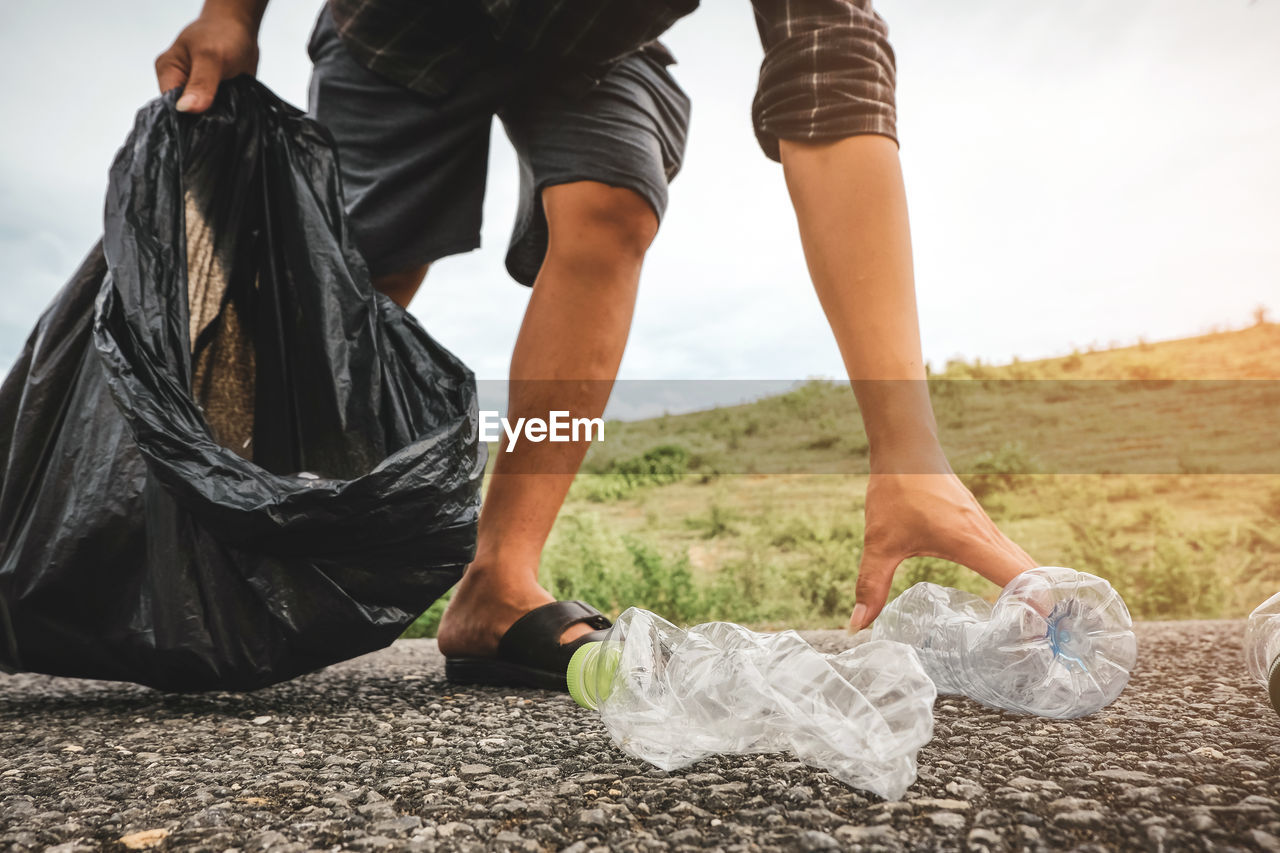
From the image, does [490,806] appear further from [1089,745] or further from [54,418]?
[54,418]

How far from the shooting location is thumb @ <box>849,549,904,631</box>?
1.10 m

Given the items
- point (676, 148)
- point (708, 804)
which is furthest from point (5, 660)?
point (676, 148)

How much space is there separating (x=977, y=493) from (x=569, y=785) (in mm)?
3163

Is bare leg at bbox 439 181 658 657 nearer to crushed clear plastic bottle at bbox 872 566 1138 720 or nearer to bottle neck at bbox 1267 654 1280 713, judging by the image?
crushed clear plastic bottle at bbox 872 566 1138 720

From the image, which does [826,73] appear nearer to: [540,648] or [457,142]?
[457,142]

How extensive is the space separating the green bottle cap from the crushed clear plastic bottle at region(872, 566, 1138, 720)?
0.50 metres

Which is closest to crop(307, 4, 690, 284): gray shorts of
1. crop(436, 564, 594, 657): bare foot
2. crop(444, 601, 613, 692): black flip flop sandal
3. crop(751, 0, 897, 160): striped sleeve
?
crop(751, 0, 897, 160): striped sleeve

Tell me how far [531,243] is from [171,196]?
27.4 inches

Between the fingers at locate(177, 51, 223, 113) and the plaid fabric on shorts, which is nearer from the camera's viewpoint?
the plaid fabric on shorts

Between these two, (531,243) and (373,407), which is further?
(531,243)

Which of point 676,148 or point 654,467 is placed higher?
point 676,148

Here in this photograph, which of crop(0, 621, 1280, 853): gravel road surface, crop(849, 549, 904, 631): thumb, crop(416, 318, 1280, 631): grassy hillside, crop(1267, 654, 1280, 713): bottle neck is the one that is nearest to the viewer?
crop(0, 621, 1280, 853): gravel road surface

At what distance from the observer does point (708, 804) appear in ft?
2.44

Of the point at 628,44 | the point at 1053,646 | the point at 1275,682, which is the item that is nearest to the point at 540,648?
the point at 1053,646
